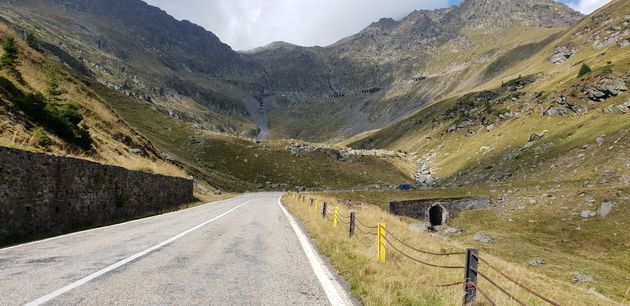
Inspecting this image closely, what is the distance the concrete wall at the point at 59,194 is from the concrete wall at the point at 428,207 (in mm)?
34908

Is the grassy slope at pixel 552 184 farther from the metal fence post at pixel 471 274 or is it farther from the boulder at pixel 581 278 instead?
the metal fence post at pixel 471 274

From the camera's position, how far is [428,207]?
52.4 metres

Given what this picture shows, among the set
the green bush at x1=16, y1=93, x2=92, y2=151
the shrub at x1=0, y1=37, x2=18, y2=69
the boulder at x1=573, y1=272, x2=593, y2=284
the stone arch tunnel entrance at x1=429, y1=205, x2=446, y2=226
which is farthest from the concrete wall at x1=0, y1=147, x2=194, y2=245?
the stone arch tunnel entrance at x1=429, y1=205, x2=446, y2=226

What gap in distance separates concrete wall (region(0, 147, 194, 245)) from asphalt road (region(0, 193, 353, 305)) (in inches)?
53.6

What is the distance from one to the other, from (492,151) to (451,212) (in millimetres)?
30767

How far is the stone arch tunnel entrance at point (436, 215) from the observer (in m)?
52.2

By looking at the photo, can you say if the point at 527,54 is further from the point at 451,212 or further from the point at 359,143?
the point at 451,212

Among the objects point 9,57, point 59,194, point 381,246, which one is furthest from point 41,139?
point 381,246

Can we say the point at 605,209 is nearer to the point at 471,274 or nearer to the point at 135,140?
the point at 471,274

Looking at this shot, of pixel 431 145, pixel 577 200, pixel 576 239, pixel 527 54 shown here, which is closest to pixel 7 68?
pixel 576 239

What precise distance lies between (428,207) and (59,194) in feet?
147

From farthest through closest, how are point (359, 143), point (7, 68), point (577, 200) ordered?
1. point (359, 143)
2. point (577, 200)
3. point (7, 68)

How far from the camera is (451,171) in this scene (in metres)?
81.9

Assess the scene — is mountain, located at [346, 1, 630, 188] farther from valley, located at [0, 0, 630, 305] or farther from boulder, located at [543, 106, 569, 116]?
valley, located at [0, 0, 630, 305]
